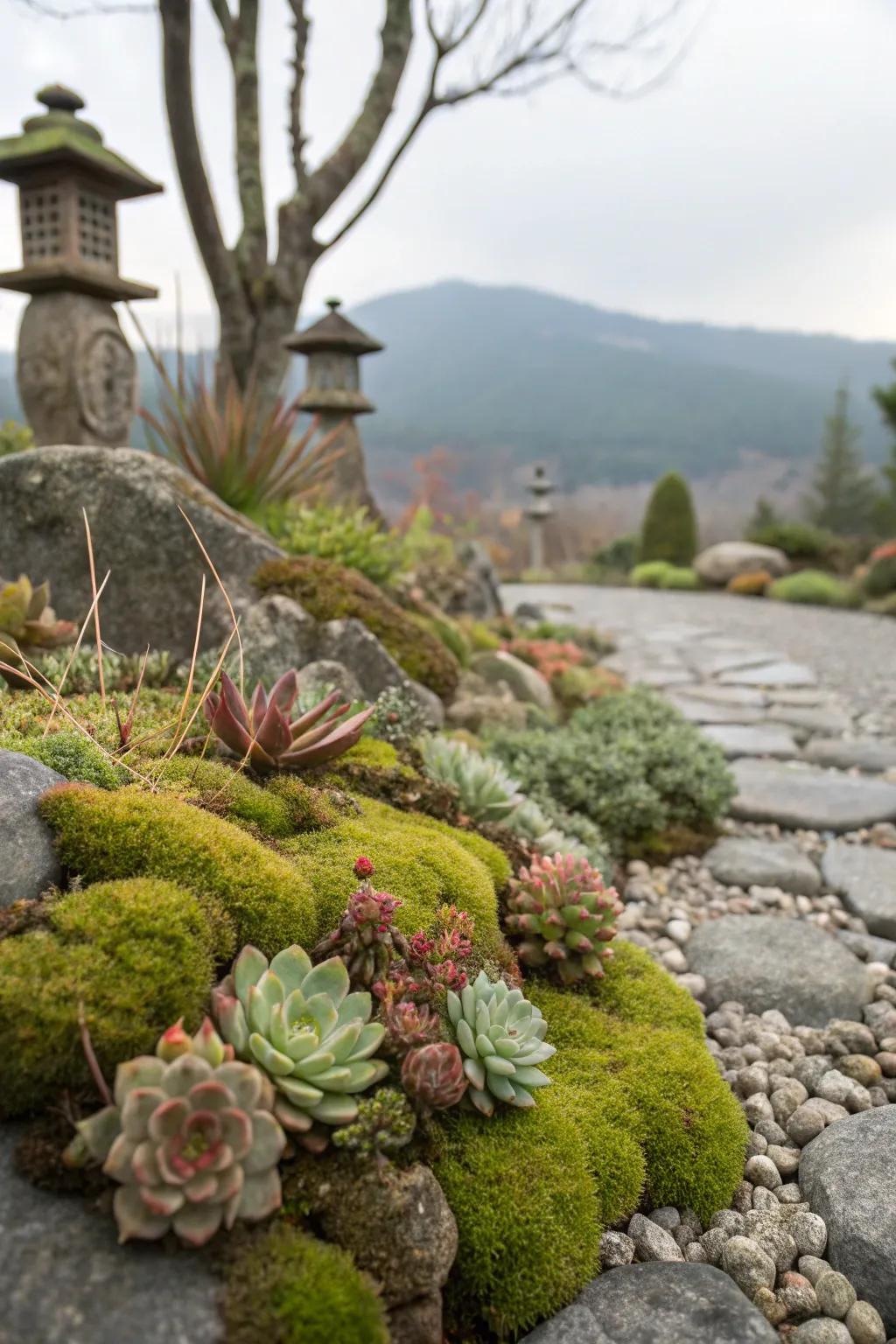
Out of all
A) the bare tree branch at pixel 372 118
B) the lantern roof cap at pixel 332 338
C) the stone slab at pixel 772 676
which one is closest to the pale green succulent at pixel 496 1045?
the stone slab at pixel 772 676

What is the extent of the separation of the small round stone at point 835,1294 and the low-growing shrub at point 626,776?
2432 millimetres

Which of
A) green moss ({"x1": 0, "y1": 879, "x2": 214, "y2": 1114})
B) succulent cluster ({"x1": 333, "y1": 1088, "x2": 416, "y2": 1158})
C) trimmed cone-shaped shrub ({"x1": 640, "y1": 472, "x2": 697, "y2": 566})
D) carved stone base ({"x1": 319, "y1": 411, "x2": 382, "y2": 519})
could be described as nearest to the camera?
green moss ({"x1": 0, "y1": 879, "x2": 214, "y2": 1114})

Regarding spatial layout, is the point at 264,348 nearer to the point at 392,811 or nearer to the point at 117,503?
the point at 117,503

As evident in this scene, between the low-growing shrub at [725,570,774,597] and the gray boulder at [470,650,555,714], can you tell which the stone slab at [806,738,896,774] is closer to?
the gray boulder at [470,650,555,714]

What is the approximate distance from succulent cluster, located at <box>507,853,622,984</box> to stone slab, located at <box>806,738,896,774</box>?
362 cm

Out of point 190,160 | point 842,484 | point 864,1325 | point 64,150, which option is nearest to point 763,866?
point 864,1325

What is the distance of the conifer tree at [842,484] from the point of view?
36.4 m

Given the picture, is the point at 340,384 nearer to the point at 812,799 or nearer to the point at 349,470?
the point at 349,470

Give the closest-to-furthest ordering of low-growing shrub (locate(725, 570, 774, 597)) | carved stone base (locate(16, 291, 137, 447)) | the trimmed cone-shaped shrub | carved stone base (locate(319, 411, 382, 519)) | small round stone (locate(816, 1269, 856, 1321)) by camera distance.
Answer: small round stone (locate(816, 1269, 856, 1321)) → carved stone base (locate(16, 291, 137, 447)) → carved stone base (locate(319, 411, 382, 519)) → low-growing shrub (locate(725, 570, 774, 597)) → the trimmed cone-shaped shrub

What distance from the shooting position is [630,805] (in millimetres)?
4410

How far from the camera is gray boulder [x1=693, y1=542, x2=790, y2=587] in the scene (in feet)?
53.7

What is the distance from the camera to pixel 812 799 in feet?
16.2

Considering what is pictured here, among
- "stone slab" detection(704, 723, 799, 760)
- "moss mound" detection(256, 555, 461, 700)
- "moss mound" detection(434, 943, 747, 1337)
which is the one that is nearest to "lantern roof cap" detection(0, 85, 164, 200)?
"moss mound" detection(256, 555, 461, 700)

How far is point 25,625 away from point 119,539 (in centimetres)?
84
